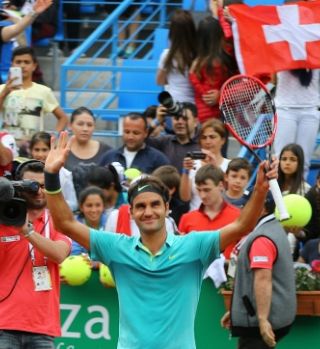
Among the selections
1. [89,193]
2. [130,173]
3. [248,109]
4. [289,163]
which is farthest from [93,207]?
[248,109]

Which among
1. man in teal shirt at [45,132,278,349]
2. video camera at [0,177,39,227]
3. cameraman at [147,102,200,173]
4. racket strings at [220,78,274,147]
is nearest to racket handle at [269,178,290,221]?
man in teal shirt at [45,132,278,349]

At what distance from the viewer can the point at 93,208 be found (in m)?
10.4

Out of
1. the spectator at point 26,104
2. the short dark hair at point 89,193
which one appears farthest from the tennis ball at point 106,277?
the spectator at point 26,104

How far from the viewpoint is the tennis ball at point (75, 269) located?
32.2 ft

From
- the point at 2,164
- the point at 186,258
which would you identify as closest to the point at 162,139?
the point at 2,164

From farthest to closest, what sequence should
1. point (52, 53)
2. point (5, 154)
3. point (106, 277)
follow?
point (52, 53), point (106, 277), point (5, 154)

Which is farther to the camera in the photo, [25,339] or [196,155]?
[196,155]

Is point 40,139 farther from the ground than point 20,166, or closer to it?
closer to it

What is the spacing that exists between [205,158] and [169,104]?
2.46 feet

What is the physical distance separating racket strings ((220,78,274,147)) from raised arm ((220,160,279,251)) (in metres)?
0.72

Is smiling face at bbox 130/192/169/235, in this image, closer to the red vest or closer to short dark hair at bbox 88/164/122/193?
the red vest

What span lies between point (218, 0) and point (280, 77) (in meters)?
1.13

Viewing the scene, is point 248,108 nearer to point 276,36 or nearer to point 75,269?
point 75,269

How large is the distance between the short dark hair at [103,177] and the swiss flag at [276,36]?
6.35 ft
